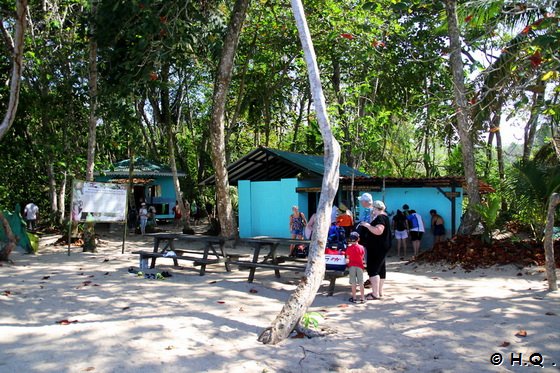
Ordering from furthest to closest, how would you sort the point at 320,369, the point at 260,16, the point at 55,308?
1. the point at 260,16
2. the point at 55,308
3. the point at 320,369

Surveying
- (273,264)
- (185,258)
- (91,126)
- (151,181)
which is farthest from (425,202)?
(151,181)

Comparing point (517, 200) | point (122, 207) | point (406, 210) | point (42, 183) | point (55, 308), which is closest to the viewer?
point (55, 308)

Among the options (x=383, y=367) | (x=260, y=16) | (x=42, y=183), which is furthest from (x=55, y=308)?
(x=42, y=183)

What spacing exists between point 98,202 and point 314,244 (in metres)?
9.94

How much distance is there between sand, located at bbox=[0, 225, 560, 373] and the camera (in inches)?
206

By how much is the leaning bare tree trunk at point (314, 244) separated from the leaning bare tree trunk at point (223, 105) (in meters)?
8.54

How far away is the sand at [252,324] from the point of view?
17.1 ft

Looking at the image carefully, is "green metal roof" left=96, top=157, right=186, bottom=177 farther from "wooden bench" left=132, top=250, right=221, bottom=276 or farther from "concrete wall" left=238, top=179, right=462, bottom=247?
"wooden bench" left=132, top=250, right=221, bottom=276

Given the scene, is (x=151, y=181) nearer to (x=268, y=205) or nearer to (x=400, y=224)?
(x=268, y=205)

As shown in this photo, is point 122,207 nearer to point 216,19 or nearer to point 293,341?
point 216,19

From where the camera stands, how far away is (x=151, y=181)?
32.2 metres

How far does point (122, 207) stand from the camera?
1471cm

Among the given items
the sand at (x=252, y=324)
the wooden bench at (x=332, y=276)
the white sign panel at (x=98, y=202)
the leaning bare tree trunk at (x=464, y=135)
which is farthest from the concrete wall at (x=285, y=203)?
the wooden bench at (x=332, y=276)

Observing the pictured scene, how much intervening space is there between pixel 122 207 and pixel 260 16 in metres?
8.92
